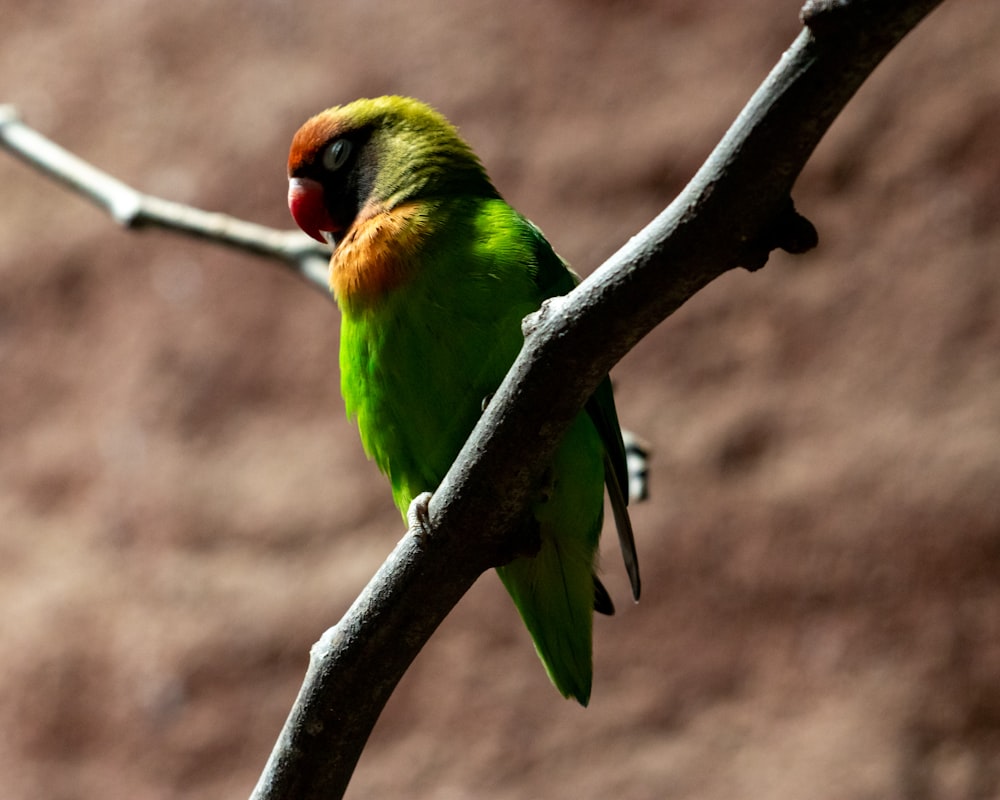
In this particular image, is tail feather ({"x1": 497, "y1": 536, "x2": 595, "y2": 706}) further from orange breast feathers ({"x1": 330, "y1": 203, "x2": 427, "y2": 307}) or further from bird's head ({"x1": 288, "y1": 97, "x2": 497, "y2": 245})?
bird's head ({"x1": 288, "y1": 97, "x2": 497, "y2": 245})

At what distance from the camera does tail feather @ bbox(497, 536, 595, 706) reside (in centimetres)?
204

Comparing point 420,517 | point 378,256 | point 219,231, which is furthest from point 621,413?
point 420,517

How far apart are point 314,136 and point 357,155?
0.34 feet

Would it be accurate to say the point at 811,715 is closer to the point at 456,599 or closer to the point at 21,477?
the point at 456,599

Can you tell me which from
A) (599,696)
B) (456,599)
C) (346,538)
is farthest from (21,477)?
(456,599)

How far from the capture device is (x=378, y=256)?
1945mm

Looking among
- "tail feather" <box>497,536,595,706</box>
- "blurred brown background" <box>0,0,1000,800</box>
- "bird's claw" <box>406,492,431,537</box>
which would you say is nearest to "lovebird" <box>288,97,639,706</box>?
"tail feather" <box>497,536,595,706</box>

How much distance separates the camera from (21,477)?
4.11m

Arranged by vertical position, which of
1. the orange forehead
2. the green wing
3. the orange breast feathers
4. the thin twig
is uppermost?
the thin twig

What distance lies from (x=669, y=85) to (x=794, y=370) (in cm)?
117

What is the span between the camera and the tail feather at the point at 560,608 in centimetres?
204

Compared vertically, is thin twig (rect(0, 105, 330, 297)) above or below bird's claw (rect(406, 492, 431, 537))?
above

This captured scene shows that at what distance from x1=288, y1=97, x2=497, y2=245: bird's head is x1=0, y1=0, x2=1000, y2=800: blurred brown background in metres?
1.77

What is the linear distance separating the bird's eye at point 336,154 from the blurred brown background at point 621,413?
183 cm
